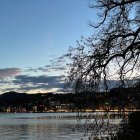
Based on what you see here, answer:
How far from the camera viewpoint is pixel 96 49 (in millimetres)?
14547

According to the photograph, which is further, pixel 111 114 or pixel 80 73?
pixel 111 114

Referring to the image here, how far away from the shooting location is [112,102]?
14.4 m

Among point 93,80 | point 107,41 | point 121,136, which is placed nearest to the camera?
point 93,80

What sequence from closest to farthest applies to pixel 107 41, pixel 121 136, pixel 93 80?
1. pixel 93 80
2. pixel 107 41
3. pixel 121 136

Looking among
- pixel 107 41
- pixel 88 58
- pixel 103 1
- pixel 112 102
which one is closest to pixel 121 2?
pixel 103 1

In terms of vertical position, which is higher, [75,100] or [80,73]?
[80,73]

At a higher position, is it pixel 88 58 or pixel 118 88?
pixel 88 58

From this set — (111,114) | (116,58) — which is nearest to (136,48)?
(116,58)

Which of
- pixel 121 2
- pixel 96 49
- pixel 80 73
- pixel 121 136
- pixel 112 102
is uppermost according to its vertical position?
pixel 121 2

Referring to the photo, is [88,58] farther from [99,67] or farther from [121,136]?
[121,136]

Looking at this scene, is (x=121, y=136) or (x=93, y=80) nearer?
(x=93, y=80)

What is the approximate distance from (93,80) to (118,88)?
1.11m

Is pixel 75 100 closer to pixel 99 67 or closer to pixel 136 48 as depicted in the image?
pixel 99 67

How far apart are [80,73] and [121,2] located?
11.4 feet
